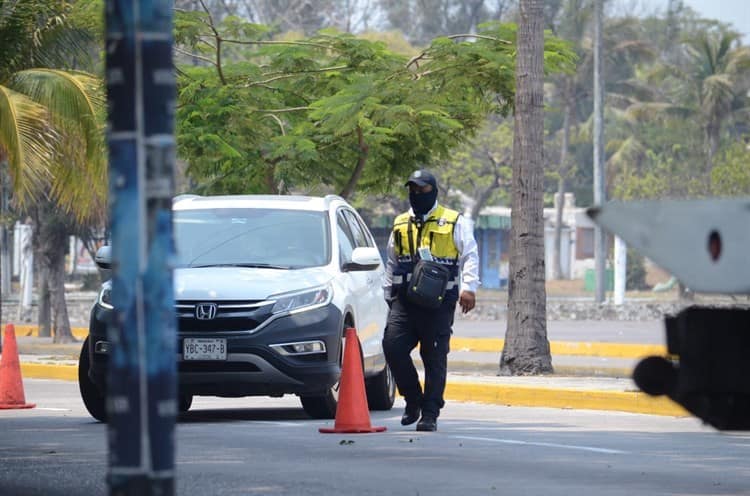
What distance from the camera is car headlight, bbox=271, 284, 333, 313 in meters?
12.3

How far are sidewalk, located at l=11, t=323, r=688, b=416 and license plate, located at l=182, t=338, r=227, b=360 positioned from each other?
335cm

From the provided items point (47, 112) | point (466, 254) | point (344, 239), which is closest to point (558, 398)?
point (344, 239)

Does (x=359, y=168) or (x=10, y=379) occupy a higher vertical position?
(x=359, y=168)

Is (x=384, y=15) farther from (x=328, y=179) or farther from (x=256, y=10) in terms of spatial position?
(x=328, y=179)

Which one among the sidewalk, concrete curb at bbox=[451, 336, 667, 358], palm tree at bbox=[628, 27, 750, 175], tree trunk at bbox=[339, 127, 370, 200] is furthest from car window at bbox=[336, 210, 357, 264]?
palm tree at bbox=[628, 27, 750, 175]

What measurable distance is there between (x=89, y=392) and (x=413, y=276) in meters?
2.99

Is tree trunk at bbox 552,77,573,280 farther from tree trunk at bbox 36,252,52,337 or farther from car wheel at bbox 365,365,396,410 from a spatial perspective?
car wheel at bbox 365,365,396,410

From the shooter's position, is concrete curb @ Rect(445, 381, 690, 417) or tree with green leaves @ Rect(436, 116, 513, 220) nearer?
concrete curb @ Rect(445, 381, 690, 417)

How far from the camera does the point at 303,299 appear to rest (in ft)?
40.8

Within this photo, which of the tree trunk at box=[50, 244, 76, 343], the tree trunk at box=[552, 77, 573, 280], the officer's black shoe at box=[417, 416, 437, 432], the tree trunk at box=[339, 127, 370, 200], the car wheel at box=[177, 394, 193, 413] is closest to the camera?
the officer's black shoe at box=[417, 416, 437, 432]

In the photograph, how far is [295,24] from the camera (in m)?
67.3

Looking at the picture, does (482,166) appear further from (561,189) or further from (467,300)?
(467,300)

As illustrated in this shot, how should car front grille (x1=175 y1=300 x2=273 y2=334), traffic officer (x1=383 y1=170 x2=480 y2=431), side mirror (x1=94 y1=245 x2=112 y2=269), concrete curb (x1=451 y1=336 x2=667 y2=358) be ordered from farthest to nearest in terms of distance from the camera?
1. concrete curb (x1=451 y1=336 x2=667 y2=358)
2. side mirror (x1=94 y1=245 x2=112 y2=269)
3. car front grille (x1=175 y1=300 x2=273 y2=334)
4. traffic officer (x1=383 y1=170 x2=480 y2=431)

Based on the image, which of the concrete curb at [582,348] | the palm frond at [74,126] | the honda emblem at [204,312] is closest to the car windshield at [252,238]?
the honda emblem at [204,312]
